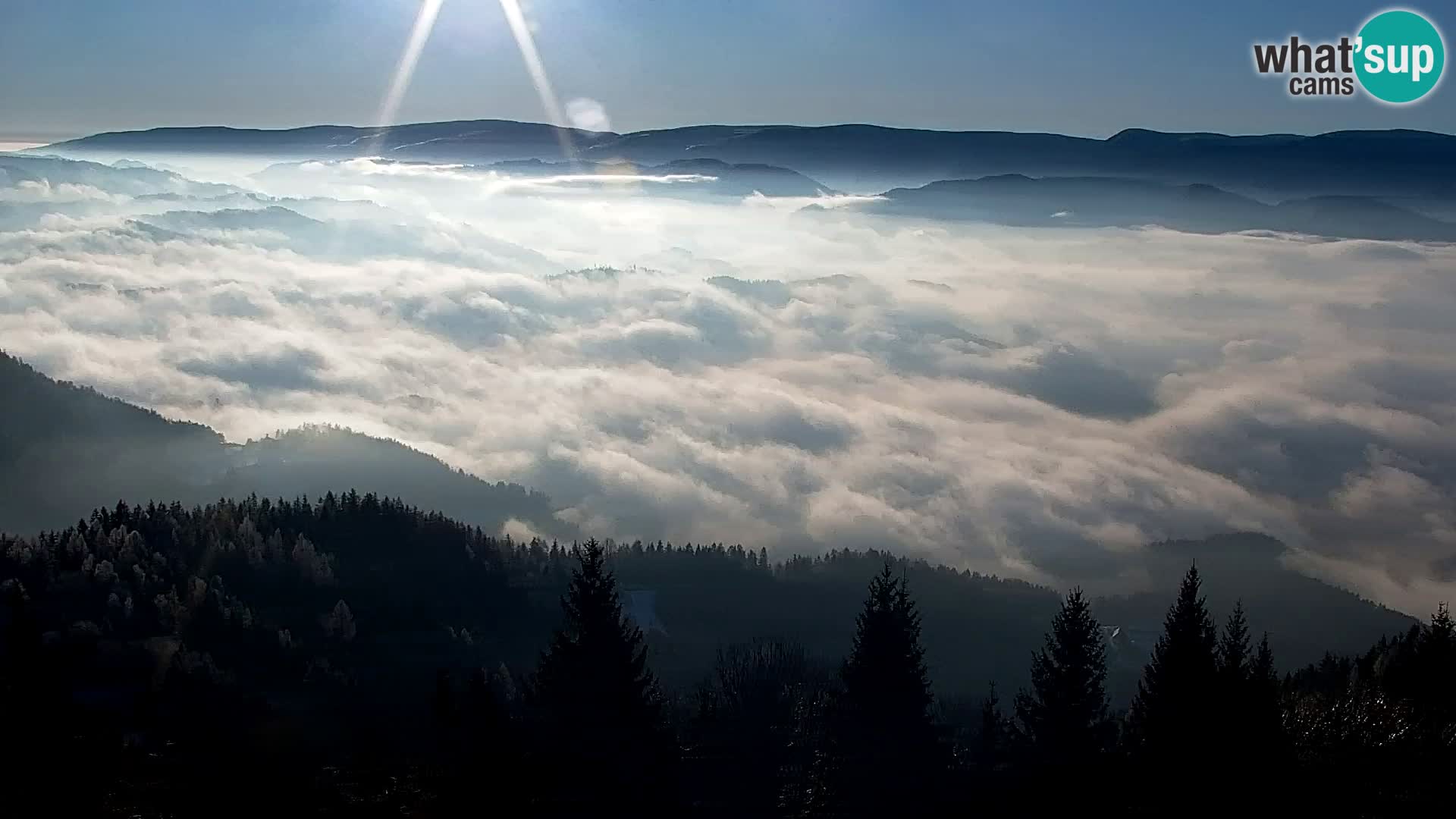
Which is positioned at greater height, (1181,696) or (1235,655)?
(1235,655)

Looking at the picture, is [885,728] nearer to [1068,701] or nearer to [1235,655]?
[1068,701]

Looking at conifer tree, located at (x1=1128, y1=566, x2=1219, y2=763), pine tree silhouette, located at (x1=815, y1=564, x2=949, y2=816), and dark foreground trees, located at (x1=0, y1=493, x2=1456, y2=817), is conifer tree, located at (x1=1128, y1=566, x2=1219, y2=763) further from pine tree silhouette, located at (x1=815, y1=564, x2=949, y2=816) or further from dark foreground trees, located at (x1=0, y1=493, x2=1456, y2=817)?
pine tree silhouette, located at (x1=815, y1=564, x2=949, y2=816)

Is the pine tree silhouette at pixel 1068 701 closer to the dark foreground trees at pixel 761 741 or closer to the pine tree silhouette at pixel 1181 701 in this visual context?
the dark foreground trees at pixel 761 741

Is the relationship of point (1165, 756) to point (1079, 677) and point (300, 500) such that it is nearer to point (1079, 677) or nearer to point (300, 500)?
point (1079, 677)

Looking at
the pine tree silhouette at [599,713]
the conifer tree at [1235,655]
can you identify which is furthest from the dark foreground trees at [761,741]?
the conifer tree at [1235,655]

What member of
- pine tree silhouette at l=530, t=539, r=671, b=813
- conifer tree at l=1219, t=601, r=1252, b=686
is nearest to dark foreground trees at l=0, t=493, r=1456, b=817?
pine tree silhouette at l=530, t=539, r=671, b=813

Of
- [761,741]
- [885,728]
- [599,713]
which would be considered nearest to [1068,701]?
[885,728]

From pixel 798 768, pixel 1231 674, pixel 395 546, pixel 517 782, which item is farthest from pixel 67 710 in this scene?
pixel 395 546
